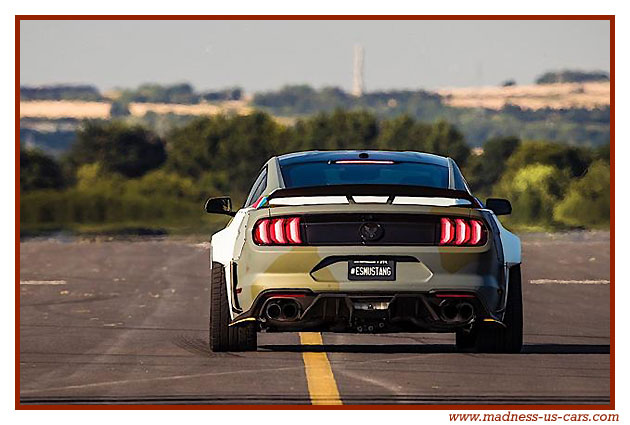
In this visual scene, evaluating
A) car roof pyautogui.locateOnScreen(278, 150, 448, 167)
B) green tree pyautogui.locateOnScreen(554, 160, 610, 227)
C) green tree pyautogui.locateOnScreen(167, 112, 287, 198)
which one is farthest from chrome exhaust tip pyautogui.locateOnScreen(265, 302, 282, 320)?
green tree pyautogui.locateOnScreen(167, 112, 287, 198)

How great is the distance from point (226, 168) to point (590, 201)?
33935 mm

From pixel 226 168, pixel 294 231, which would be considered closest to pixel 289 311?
pixel 294 231

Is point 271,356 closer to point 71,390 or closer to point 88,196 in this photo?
point 71,390

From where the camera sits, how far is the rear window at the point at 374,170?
1402 cm

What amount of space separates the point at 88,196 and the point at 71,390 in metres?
57.8

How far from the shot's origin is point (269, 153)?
94.5m

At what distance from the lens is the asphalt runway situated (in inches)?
448

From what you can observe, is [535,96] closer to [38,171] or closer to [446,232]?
[38,171]

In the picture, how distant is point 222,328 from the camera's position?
1364 centimetres

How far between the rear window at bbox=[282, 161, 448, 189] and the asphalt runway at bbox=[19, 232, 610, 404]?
1.31 metres

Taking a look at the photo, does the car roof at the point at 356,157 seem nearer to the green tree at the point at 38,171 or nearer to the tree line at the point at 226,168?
the tree line at the point at 226,168

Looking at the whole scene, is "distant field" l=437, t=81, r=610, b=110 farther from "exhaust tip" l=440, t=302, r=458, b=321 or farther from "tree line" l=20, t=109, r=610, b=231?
"exhaust tip" l=440, t=302, r=458, b=321

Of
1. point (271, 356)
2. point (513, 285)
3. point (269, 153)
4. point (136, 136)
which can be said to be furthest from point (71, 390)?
point (269, 153)

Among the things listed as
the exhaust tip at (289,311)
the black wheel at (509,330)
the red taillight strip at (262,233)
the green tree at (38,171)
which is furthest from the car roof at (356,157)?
the green tree at (38,171)
